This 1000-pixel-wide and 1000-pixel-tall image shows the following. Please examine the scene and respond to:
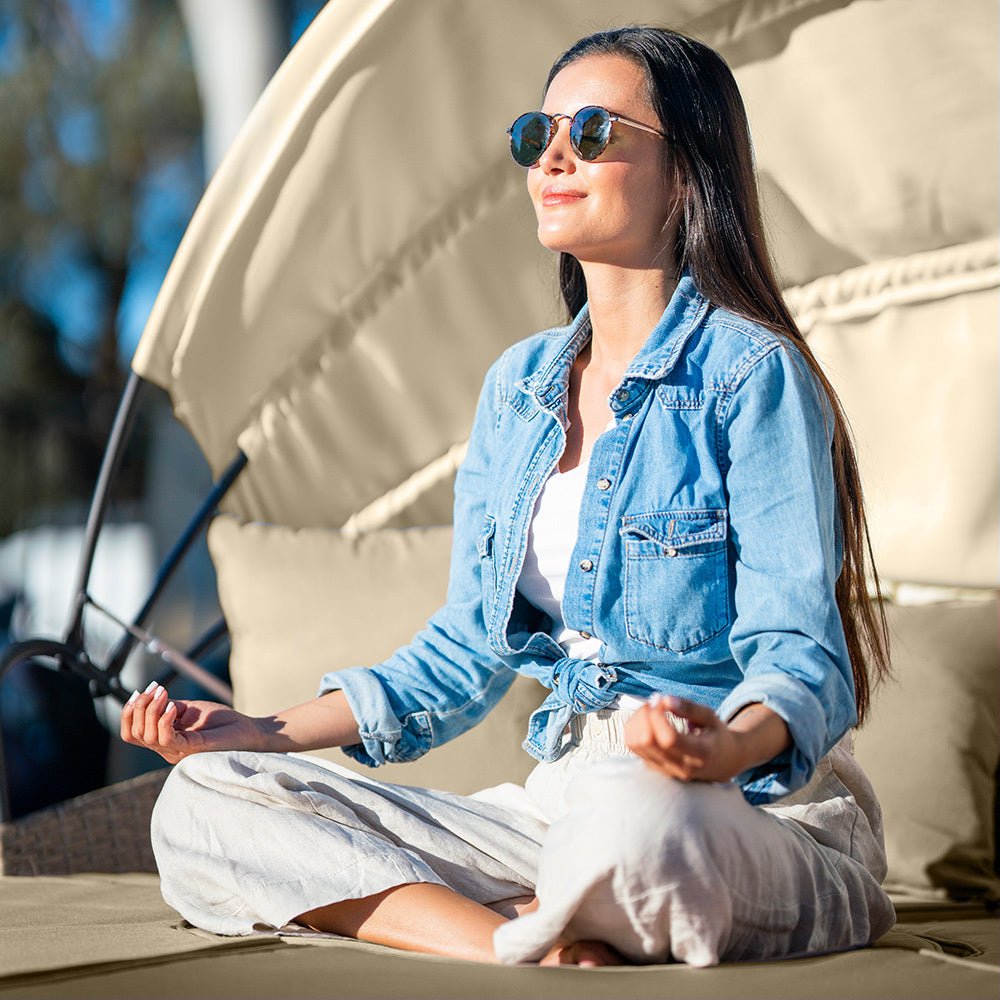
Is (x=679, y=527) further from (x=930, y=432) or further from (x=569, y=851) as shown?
(x=930, y=432)

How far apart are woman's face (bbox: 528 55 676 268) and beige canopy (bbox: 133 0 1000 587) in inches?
24.7

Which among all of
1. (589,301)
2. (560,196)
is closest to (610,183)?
(560,196)

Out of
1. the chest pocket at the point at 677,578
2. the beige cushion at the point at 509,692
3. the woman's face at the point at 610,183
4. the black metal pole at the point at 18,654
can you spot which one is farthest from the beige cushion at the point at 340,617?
the woman's face at the point at 610,183

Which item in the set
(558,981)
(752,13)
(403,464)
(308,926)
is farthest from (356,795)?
(752,13)

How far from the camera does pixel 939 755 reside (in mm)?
2160

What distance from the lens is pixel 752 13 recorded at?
2385mm

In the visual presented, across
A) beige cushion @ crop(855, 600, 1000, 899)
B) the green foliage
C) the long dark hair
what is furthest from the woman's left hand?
the green foliage

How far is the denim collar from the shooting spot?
1675mm

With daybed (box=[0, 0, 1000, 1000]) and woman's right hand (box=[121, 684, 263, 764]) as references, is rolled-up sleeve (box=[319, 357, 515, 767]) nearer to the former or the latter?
woman's right hand (box=[121, 684, 263, 764])

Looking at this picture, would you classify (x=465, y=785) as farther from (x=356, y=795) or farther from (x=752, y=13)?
(x=752, y=13)

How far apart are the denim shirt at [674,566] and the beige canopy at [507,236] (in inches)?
30.6

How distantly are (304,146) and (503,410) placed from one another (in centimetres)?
84

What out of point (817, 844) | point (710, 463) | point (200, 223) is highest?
point (200, 223)

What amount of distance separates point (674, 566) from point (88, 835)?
4.80 ft
